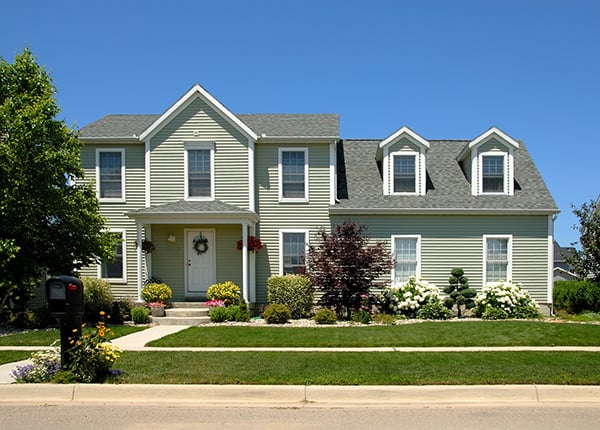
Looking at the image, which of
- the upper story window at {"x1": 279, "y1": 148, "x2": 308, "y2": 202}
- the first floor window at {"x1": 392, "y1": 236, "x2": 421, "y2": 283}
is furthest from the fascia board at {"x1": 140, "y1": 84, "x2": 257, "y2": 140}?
the first floor window at {"x1": 392, "y1": 236, "x2": 421, "y2": 283}

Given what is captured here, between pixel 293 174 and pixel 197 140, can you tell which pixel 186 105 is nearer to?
pixel 197 140

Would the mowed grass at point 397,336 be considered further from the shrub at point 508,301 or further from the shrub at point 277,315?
the shrub at point 508,301

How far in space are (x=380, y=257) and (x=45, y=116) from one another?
34.9 ft

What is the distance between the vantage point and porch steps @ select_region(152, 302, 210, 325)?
17.4 meters

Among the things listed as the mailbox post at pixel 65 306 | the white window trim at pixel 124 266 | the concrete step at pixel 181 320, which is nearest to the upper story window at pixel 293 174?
the concrete step at pixel 181 320

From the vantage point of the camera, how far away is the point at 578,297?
2097 centimetres

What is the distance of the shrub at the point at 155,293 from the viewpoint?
18453 millimetres

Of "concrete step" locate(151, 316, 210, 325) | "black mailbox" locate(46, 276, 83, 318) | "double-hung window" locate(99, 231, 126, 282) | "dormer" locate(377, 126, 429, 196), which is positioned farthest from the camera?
"dormer" locate(377, 126, 429, 196)

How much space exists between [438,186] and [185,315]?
10.3 m

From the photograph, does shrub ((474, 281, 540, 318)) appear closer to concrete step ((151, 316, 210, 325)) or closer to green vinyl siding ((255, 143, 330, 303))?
green vinyl siding ((255, 143, 330, 303))

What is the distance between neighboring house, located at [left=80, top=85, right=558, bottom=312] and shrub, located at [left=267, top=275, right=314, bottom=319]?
1385 mm

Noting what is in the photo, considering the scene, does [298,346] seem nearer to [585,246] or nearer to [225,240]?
[225,240]

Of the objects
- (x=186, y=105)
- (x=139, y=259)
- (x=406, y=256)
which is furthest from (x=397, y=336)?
(x=186, y=105)

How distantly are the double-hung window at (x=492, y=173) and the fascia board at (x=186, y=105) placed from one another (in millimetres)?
8551
